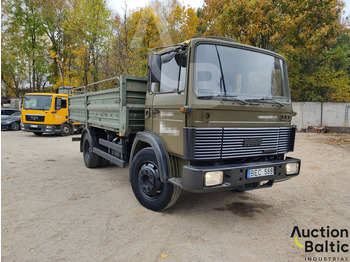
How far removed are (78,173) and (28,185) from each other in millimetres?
1218

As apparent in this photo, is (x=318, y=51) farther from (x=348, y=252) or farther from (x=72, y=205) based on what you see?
(x=72, y=205)

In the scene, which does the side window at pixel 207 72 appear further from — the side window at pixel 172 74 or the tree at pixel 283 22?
the tree at pixel 283 22

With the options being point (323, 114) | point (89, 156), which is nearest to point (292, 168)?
point (89, 156)

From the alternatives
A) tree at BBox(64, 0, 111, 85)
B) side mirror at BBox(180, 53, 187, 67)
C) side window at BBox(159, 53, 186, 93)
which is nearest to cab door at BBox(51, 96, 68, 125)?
tree at BBox(64, 0, 111, 85)

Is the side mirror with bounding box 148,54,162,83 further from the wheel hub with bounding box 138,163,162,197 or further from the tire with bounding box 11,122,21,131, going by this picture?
the tire with bounding box 11,122,21,131

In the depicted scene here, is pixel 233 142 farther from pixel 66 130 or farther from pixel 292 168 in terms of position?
pixel 66 130

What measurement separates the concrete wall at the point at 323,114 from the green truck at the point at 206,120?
15.4 metres

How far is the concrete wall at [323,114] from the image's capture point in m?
16.8

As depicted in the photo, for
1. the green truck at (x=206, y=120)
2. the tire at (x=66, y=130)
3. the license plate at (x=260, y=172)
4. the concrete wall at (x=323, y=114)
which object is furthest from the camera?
the concrete wall at (x=323, y=114)

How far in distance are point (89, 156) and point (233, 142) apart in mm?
4467

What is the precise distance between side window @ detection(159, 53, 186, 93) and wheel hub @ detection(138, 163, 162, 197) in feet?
3.85

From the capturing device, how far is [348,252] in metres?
2.99

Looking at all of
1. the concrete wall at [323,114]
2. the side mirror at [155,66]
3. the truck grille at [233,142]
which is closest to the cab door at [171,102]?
the side mirror at [155,66]

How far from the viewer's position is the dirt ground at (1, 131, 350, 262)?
9.42 feet
